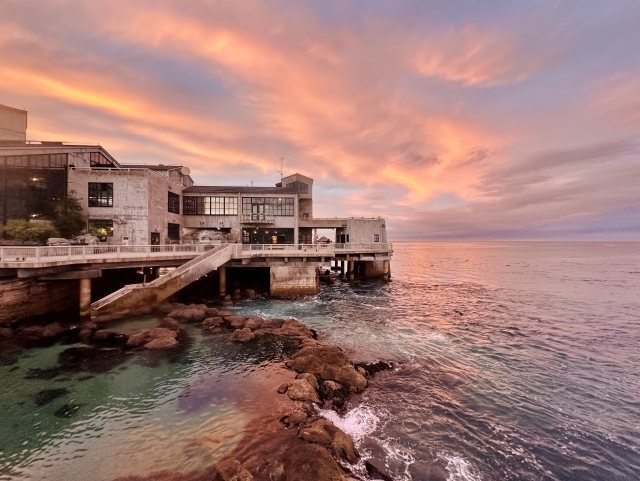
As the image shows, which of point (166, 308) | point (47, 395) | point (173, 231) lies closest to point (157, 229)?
point (173, 231)

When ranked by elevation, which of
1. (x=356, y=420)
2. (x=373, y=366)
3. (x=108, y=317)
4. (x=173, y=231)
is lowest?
(x=356, y=420)

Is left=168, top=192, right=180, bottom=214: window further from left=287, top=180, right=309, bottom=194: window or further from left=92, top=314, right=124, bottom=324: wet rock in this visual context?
left=92, top=314, right=124, bottom=324: wet rock

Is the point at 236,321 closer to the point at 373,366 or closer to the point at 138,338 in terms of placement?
the point at 138,338

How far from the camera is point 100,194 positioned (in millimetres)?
32594

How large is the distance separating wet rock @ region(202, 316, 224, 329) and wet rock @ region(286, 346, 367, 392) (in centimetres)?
735

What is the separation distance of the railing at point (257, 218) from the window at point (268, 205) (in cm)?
53

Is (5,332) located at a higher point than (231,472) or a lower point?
higher

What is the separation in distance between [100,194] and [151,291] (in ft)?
61.6

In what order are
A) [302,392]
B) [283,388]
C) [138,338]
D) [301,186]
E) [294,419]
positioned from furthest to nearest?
[301,186] → [138,338] → [283,388] → [302,392] → [294,419]

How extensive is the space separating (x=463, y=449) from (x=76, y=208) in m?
38.7

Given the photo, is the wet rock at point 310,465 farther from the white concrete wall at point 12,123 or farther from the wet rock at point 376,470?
the white concrete wall at point 12,123

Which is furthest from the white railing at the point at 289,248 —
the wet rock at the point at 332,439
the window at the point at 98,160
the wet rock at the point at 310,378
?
the wet rock at the point at 332,439

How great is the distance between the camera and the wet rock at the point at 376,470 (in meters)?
7.54

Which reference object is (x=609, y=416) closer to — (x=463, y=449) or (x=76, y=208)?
(x=463, y=449)
